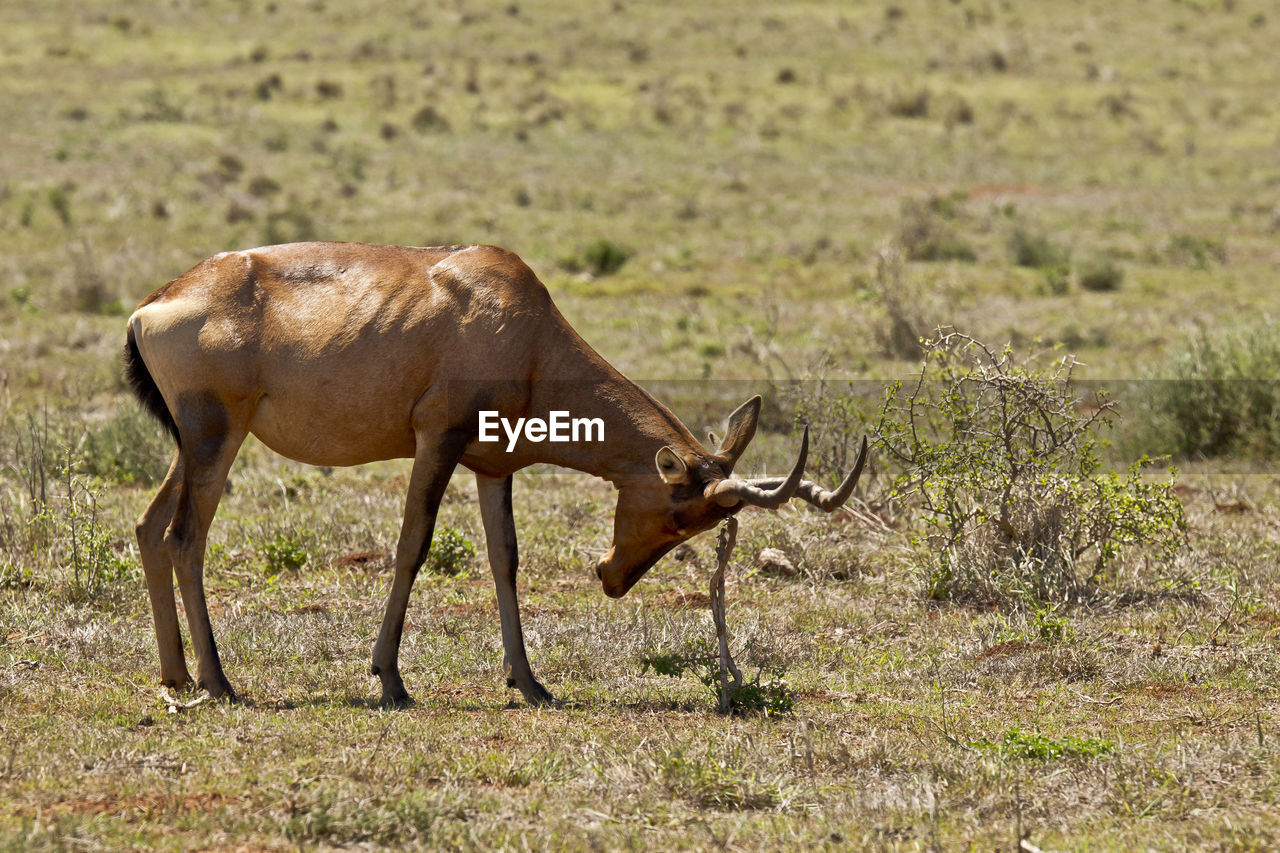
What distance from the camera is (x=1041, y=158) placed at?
134 feet

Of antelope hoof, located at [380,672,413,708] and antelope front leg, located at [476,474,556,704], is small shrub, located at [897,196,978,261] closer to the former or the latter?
antelope front leg, located at [476,474,556,704]

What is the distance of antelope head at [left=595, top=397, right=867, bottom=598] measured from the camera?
6.56 meters

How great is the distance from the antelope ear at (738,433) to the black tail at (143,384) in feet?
9.40

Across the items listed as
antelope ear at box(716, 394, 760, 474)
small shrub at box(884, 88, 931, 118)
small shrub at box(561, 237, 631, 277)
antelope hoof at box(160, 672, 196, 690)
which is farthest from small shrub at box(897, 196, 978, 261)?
small shrub at box(884, 88, 931, 118)

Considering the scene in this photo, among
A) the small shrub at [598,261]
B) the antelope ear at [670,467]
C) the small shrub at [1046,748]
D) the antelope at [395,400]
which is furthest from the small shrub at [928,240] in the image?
the small shrub at [1046,748]

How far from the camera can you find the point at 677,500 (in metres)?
6.73

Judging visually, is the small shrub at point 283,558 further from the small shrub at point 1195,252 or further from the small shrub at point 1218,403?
the small shrub at point 1195,252

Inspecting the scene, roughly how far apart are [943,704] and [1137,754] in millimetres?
998

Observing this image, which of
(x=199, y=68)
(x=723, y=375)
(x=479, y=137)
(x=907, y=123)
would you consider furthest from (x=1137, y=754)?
(x=199, y=68)

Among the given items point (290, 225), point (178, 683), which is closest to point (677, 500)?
point (178, 683)

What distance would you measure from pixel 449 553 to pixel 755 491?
12.3 feet

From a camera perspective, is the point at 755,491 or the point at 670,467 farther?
the point at 670,467

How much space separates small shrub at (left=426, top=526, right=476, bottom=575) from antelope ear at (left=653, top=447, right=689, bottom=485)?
10.3 ft

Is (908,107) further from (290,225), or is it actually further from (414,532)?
(414,532)
